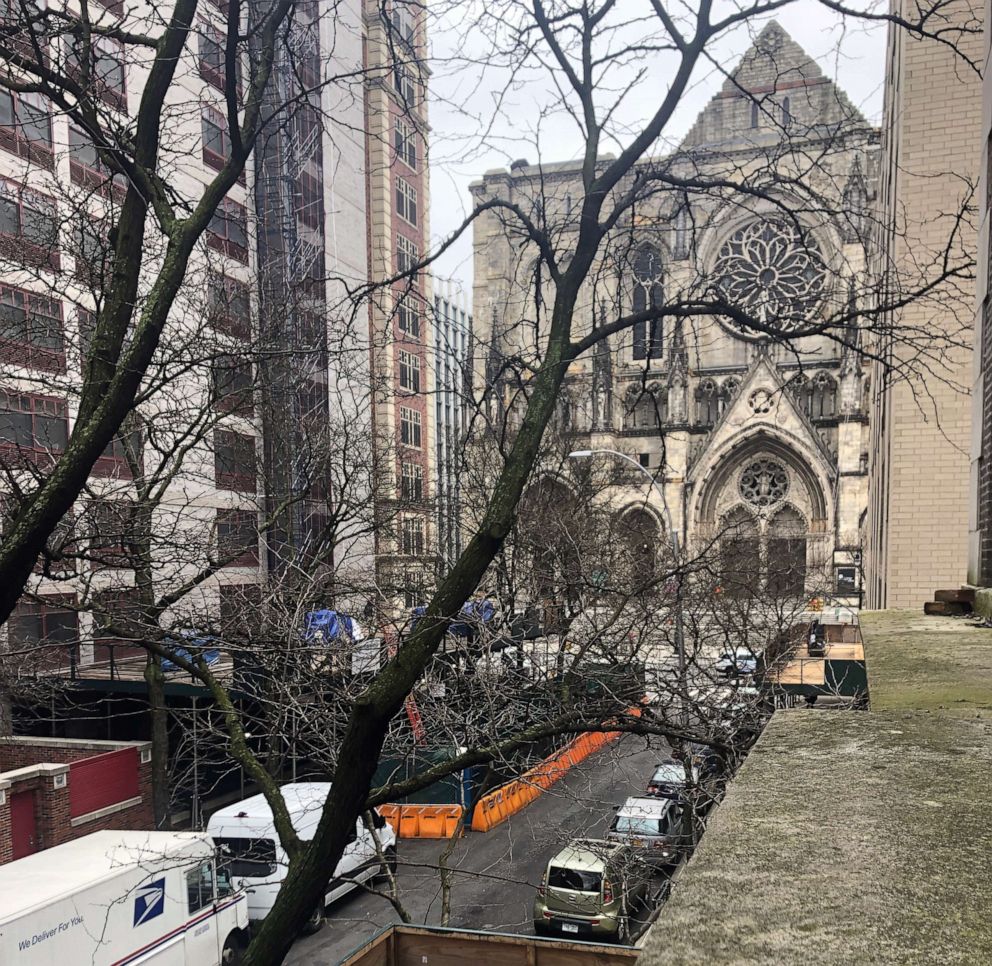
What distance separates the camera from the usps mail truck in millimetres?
9773

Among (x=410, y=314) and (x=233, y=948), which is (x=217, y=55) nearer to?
(x=410, y=314)

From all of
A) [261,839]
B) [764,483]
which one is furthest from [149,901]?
[764,483]

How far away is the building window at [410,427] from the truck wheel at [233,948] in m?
17.2

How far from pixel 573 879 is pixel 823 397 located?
126 ft

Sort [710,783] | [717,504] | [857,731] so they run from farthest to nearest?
[717,504]
[710,783]
[857,731]

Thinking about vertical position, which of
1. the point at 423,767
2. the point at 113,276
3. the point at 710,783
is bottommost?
the point at 423,767

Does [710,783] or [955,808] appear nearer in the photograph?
[955,808]

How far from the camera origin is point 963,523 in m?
14.0

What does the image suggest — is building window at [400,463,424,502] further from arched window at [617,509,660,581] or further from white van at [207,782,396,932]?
white van at [207,782,396,932]

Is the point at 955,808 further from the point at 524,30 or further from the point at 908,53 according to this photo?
the point at 908,53

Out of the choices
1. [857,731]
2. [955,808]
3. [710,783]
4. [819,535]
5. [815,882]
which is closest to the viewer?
[815,882]

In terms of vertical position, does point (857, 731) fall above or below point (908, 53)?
below

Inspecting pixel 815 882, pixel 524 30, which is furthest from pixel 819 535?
pixel 815 882

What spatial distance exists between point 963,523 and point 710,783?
288 inches
